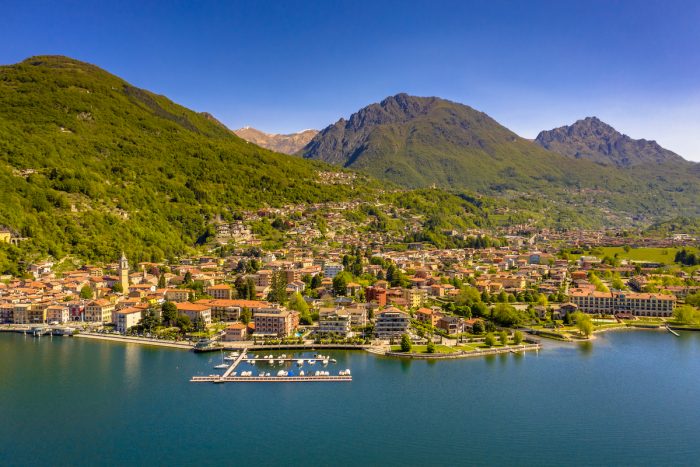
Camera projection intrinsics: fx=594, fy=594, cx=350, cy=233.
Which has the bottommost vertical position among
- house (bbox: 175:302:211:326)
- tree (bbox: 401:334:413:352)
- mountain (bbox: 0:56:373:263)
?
tree (bbox: 401:334:413:352)

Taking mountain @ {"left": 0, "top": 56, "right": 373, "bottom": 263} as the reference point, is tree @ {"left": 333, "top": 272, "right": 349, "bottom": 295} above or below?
below

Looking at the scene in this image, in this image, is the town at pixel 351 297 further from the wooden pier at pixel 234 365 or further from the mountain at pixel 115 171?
the mountain at pixel 115 171

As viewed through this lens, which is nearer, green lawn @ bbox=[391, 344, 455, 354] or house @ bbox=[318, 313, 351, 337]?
green lawn @ bbox=[391, 344, 455, 354]

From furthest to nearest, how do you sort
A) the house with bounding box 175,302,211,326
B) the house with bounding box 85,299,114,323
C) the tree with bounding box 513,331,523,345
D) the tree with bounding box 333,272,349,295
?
the tree with bounding box 333,272,349,295 < the house with bounding box 85,299,114,323 < the house with bounding box 175,302,211,326 < the tree with bounding box 513,331,523,345

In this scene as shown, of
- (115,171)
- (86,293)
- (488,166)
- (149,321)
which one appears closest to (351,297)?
(149,321)

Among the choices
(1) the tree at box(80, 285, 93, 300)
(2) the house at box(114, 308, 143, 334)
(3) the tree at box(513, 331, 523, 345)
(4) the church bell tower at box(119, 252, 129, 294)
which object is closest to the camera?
(3) the tree at box(513, 331, 523, 345)

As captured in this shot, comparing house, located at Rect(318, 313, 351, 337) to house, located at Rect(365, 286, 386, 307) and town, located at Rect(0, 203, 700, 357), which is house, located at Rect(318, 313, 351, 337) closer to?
town, located at Rect(0, 203, 700, 357)

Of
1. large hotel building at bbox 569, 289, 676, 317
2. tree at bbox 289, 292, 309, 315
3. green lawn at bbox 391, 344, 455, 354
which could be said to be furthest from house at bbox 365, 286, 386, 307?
large hotel building at bbox 569, 289, 676, 317
